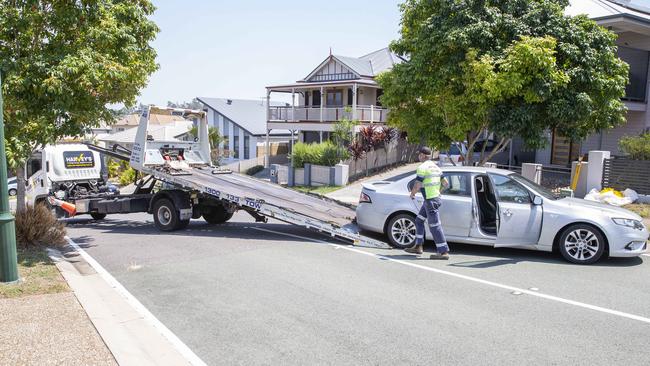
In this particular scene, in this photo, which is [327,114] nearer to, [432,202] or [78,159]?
[78,159]

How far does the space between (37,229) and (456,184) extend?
7.30m

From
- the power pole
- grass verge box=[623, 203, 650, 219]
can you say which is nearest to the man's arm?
the power pole

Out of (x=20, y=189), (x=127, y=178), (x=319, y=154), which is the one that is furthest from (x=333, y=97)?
(x=20, y=189)

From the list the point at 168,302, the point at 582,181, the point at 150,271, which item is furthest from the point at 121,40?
the point at 582,181

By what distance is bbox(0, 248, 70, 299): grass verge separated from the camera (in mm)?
6594

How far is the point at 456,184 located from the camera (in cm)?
A: 932

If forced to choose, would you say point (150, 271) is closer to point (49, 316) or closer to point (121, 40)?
point (49, 316)

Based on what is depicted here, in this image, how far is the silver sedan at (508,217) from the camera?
27.3 ft

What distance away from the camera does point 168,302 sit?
6637 millimetres

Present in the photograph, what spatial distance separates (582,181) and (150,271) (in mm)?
13418

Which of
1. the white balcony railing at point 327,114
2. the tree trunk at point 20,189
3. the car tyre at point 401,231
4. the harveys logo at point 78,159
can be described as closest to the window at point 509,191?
the car tyre at point 401,231

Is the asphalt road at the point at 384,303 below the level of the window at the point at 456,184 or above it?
below

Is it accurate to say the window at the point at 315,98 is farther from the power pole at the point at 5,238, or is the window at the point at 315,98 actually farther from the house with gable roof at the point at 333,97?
the power pole at the point at 5,238

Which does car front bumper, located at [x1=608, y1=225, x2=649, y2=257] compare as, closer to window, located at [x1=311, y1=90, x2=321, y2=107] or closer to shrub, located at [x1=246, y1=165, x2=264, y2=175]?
shrub, located at [x1=246, y1=165, x2=264, y2=175]
